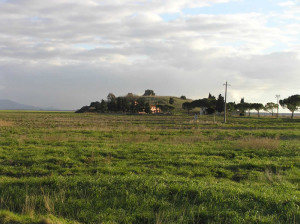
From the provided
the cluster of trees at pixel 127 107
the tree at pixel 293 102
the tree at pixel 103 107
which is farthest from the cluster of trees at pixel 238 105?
the tree at pixel 103 107

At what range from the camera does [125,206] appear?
709 centimetres

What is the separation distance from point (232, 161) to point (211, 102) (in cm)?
8702

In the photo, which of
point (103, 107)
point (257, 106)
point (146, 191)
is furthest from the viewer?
point (103, 107)

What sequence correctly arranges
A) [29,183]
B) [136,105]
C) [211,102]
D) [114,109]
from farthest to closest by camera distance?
[114,109]
[136,105]
[211,102]
[29,183]

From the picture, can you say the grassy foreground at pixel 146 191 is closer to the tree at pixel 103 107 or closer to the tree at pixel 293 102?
the tree at pixel 293 102

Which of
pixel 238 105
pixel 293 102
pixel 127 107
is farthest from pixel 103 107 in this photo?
pixel 293 102

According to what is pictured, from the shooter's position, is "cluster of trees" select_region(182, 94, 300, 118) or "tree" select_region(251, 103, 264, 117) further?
"tree" select_region(251, 103, 264, 117)

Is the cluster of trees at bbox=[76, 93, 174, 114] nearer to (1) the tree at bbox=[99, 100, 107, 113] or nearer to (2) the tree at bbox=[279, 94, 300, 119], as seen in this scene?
(1) the tree at bbox=[99, 100, 107, 113]

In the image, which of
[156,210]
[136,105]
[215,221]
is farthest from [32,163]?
[136,105]

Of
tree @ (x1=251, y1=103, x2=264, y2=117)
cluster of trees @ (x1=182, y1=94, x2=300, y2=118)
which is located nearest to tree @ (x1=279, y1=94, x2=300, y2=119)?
cluster of trees @ (x1=182, y1=94, x2=300, y2=118)

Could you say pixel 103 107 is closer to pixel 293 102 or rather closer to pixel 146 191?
pixel 293 102

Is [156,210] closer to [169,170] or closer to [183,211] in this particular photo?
[183,211]

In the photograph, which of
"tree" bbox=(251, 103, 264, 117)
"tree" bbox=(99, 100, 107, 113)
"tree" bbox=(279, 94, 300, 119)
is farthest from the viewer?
"tree" bbox=(99, 100, 107, 113)

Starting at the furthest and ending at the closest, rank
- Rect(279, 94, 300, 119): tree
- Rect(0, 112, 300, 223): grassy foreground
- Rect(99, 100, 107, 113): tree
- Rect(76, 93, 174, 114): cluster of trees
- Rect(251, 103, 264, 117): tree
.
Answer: Rect(99, 100, 107, 113): tree < Rect(76, 93, 174, 114): cluster of trees < Rect(251, 103, 264, 117): tree < Rect(279, 94, 300, 119): tree < Rect(0, 112, 300, 223): grassy foreground
